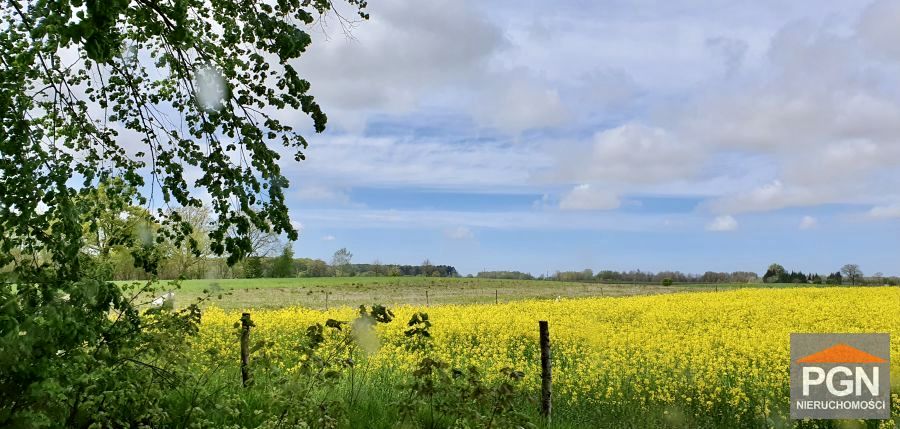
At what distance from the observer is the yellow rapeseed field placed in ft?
32.4

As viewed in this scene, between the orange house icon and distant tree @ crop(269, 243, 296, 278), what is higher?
distant tree @ crop(269, 243, 296, 278)

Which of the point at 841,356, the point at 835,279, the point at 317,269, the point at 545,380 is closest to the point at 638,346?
the point at 841,356

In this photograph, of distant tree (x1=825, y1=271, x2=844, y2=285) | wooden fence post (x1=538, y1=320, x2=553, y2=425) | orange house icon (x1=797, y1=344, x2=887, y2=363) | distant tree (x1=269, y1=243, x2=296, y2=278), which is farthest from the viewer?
distant tree (x1=269, y1=243, x2=296, y2=278)

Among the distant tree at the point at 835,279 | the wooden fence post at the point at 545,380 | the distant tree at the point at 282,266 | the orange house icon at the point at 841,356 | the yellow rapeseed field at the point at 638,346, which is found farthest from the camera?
the distant tree at the point at 282,266

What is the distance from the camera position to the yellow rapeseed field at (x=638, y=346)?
9.88m

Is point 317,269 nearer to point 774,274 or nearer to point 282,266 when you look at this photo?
point 282,266

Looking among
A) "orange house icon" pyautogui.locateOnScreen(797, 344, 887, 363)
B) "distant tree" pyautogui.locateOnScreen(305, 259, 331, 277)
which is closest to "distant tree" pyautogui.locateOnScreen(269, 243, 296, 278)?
"distant tree" pyautogui.locateOnScreen(305, 259, 331, 277)

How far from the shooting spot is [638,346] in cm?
1302

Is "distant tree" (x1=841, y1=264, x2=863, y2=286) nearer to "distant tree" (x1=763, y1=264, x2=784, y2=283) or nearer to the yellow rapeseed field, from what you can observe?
"distant tree" (x1=763, y1=264, x2=784, y2=283)

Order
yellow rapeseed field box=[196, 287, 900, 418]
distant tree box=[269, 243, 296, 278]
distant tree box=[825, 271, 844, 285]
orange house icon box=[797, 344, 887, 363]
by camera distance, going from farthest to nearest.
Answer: distant tree box=[269, 243, 296, 278]
distant tree box=[825, 271, 844, 285]
orange house icon box=[797, 344, 887, 363]
yellow rapeseed field box=[196, 287, 900, 418]

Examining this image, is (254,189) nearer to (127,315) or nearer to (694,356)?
(127,315)

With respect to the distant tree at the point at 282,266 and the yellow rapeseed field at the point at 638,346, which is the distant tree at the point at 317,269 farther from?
the yellow rapeseed field at the point at 638,346

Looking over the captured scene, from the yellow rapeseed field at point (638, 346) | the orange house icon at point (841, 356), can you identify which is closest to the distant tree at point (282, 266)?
the yellow rapeseed field at point (638, 346)

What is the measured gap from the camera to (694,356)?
1213 centimetres
